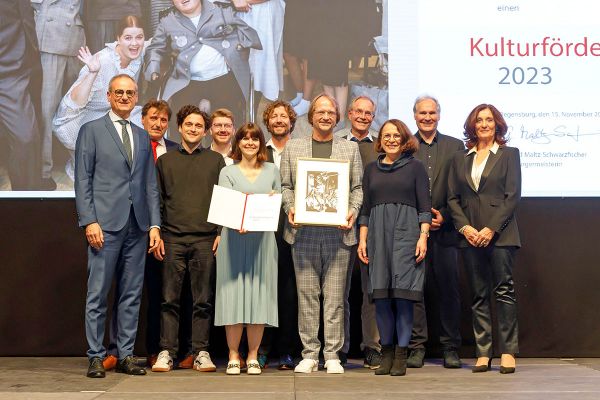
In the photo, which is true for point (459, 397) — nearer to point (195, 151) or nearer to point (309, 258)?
point (309, 258)

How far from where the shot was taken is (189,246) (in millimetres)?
5266

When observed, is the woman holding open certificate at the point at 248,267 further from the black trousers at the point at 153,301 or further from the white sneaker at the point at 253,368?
the black trousers at the point at 153,301

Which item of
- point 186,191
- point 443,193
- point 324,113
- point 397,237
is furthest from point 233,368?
point 443,193

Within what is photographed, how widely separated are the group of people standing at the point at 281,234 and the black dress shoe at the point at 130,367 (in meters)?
0.01

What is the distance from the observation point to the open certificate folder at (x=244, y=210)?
4.98 meters

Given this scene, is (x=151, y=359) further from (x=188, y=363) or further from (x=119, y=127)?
(x=119, y=127)

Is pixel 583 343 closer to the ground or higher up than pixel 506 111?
closer to the ground

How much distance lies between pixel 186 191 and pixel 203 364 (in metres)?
0.98

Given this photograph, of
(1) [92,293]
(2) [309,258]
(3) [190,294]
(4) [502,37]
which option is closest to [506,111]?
(4) [502,37]

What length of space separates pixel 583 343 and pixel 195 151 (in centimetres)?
288

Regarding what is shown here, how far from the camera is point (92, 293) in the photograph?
197 inches

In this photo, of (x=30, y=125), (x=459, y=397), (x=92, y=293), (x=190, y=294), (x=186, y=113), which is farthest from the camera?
(x=30, y=125)

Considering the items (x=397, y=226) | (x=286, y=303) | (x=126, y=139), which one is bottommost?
(x=286, y=303)

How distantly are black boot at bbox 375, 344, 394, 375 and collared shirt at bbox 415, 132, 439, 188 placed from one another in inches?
42.1
